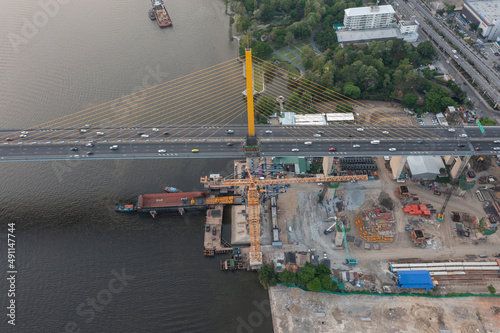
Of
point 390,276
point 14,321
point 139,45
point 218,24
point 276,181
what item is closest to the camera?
point 14,321

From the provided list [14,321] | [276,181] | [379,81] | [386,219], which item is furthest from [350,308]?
[379,81]

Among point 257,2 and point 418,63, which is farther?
point 257,2

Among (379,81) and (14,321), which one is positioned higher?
(379,81)

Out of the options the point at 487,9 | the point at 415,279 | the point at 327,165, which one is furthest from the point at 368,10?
the point at 415,279

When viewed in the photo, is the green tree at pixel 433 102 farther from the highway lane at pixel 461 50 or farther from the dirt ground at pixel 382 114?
the highway lane at pixel 461 50

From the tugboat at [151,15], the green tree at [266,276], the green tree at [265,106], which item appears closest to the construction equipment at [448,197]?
the green tree at [266,276]

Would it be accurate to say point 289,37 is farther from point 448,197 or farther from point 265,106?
point 448,197

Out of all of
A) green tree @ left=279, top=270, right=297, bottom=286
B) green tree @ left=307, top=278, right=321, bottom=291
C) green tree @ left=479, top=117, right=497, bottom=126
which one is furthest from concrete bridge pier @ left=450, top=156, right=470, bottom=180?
green tree @ left=279, top=270, right=297, bottom=286

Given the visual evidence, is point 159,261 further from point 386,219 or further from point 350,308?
point 386,219
